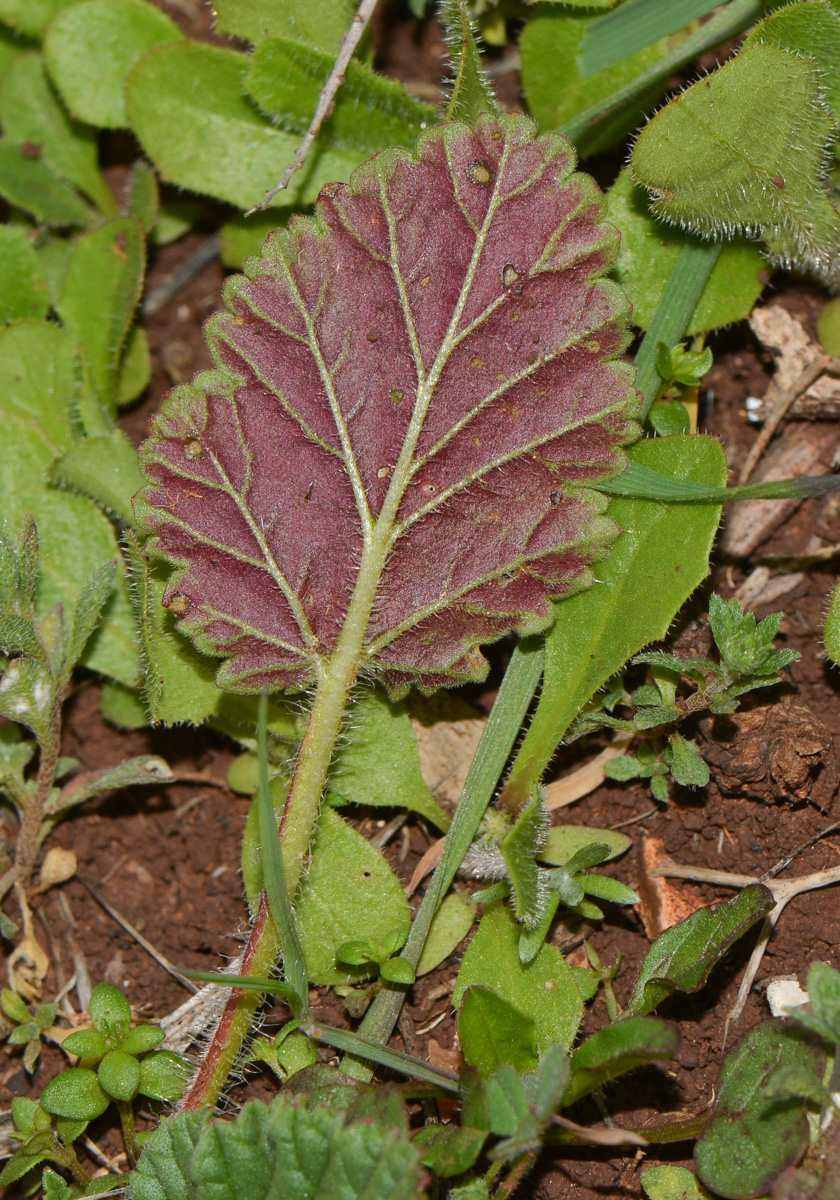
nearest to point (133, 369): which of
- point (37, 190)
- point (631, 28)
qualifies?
point (37, 190)

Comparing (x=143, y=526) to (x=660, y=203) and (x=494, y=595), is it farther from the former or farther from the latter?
(x=660, y=203)

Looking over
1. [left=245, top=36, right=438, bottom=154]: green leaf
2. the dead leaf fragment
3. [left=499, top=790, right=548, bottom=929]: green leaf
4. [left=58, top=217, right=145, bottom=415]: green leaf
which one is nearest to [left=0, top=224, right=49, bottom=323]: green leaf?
[left=58, top=217, right=145, bottom=415]: green leaf

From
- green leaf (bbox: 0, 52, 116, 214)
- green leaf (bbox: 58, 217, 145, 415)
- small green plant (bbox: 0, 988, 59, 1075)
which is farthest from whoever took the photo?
green leaf (bbox: 0, 52, 116, 214)

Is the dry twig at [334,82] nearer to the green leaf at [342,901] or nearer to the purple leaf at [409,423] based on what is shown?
the purple leaf at [409,423]

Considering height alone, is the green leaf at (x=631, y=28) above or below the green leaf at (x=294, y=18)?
below

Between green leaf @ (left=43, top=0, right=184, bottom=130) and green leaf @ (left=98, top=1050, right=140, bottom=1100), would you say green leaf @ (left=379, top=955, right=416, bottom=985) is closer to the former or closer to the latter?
green leaf @ (left=98, top=1050, right=140, bottom=1100)

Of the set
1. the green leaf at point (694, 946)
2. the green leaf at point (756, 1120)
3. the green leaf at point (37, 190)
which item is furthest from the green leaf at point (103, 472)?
the green leaf at point (756, 1120)

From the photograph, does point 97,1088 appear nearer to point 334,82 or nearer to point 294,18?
point 334,82
